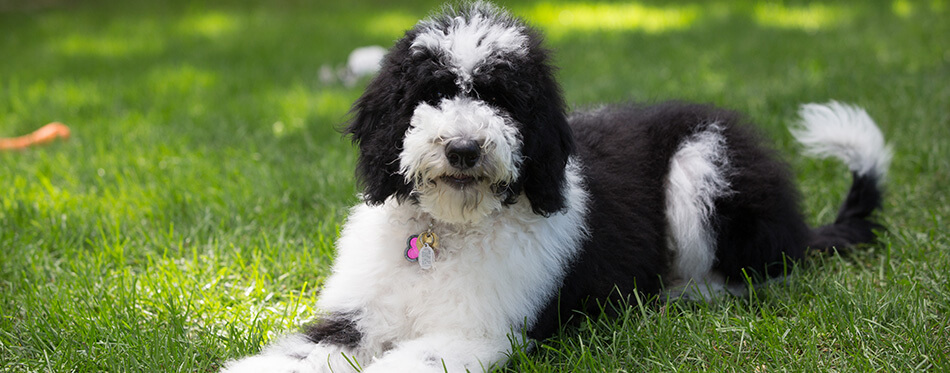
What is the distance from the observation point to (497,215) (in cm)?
277

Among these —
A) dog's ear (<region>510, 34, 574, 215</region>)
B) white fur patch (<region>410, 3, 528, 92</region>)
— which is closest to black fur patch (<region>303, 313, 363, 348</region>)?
dog's ear (<region>510, 34, 574, 215</region>)

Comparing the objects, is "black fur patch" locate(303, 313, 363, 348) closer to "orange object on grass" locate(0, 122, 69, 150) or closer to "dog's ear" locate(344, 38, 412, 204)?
"dog's ear" locate(344, 38, 412, 204)

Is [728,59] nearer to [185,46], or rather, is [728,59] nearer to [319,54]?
[319,54]

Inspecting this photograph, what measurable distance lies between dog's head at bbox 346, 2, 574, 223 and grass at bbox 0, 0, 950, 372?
42 centimetres

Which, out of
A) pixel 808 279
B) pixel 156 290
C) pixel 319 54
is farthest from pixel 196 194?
pixel 319 54

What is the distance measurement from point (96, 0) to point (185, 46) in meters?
5.41

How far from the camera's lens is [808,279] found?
3.42 meters

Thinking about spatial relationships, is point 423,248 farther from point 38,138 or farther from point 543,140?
point 38,138

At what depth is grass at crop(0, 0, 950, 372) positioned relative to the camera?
2.88 m

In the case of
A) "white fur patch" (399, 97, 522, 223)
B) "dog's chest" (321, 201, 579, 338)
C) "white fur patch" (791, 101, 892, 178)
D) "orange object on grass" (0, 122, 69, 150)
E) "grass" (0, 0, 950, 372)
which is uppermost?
"white fur patch" (399, 97, 522, 223)

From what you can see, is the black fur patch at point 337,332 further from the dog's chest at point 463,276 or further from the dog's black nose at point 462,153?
the dog's black nose at point 462,153

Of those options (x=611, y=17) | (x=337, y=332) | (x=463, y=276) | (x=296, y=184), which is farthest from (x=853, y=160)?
(x=611, y=17)

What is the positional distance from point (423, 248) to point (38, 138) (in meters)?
4.53

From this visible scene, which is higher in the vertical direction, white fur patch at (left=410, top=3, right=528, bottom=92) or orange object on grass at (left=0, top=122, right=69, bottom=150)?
white fur patch at (left=410, top=3, right=528, bottom=92)
